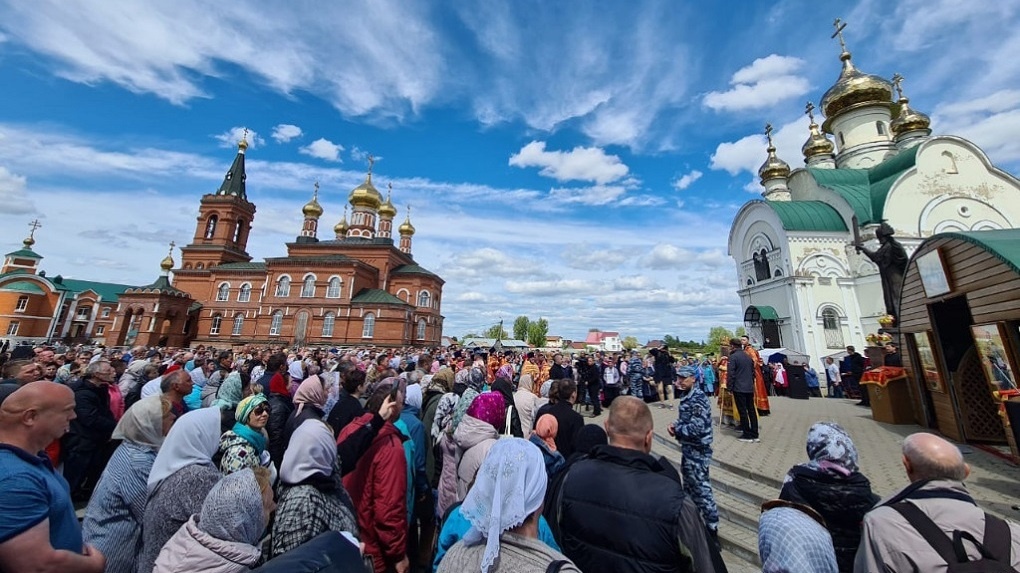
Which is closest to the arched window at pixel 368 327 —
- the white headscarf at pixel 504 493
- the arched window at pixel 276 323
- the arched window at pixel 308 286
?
the arched window at pixel 308 286

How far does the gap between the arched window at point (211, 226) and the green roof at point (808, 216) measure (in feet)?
161

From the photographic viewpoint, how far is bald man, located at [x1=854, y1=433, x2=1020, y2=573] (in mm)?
1463

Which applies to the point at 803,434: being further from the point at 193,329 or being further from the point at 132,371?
the point at 193,329

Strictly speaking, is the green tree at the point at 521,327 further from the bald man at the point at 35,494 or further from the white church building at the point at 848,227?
the bald man at the point at 35,494

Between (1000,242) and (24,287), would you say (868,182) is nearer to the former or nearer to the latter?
(1000,242)

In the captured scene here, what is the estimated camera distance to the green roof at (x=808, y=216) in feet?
68.5

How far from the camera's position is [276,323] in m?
33.7

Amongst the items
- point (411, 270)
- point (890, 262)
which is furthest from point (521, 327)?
point (890, 262)

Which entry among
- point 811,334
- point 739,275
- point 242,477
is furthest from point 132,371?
point 739,275

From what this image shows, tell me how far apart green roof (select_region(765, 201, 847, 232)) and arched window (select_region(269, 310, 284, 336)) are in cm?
3631

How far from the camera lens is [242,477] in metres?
1.95

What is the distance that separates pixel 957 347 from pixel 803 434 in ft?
9.50

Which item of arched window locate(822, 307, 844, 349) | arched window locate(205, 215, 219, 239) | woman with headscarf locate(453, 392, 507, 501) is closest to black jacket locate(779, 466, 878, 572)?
Result: woman with headscarf locate(453, 392, 507, 501)

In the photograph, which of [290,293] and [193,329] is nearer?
[290,293]
